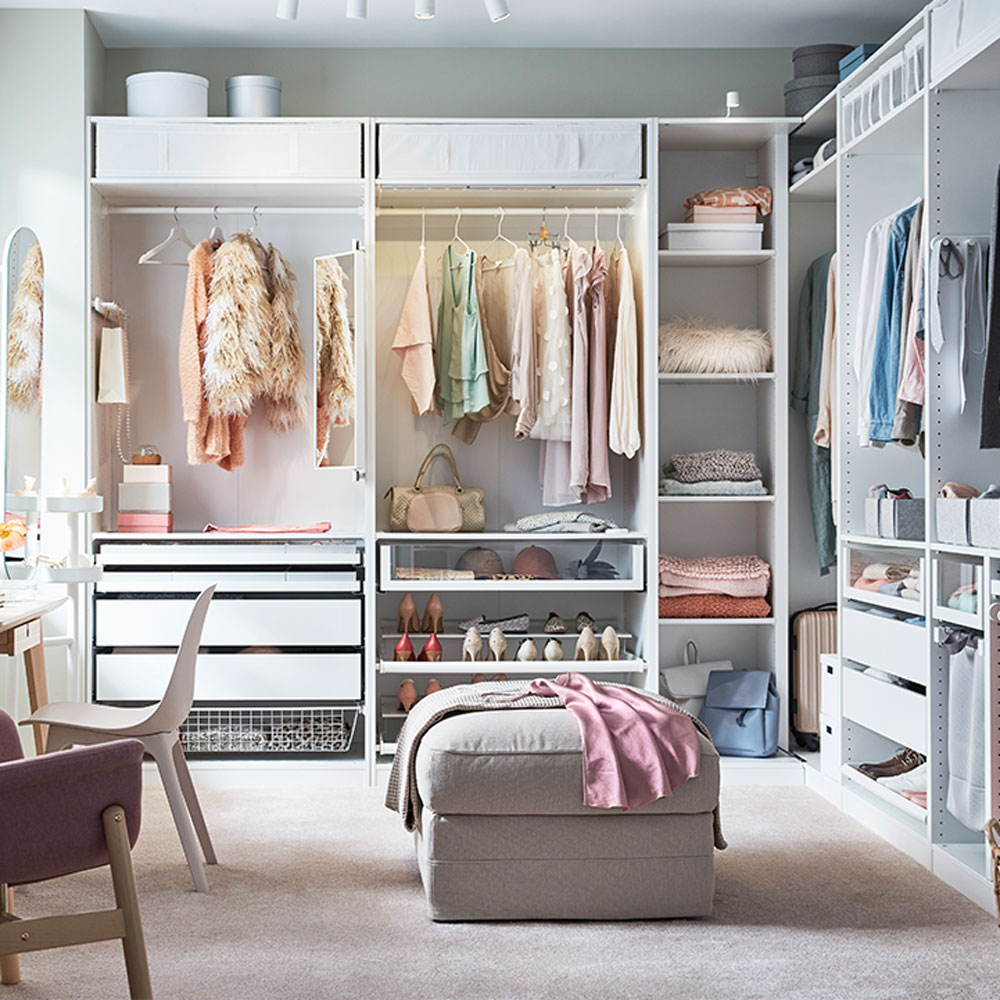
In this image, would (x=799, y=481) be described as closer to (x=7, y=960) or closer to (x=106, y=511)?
(x=106, y=511)

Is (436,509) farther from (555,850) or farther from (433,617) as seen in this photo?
(555,850)

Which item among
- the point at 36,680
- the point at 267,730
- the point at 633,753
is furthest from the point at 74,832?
the point at 267,730

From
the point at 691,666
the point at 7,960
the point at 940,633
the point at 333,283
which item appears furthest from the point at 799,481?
the point at 7,960

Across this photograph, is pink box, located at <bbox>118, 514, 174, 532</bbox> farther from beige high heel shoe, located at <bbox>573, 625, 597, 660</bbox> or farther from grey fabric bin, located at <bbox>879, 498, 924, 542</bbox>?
grey fabric bin, located at <bbox>879, 498, 924, 542</bbox>

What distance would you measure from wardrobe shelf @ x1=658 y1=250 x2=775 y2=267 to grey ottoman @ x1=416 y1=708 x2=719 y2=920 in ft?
8.01

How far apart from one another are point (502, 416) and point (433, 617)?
91 centimetres

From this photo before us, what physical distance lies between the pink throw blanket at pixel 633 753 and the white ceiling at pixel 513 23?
2.83m

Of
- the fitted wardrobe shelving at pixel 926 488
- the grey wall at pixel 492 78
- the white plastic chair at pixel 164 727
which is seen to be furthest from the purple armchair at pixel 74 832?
the grey wall at pixel 492 78

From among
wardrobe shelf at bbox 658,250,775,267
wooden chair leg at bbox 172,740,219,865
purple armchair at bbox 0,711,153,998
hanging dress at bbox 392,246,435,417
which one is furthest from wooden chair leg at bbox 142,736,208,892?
wardrobe shelf at bbox 658,250,775,267

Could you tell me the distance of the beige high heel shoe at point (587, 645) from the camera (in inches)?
187

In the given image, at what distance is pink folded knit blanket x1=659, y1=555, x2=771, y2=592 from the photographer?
4.81 m

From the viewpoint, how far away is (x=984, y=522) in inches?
125

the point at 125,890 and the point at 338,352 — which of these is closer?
the point at 125,890

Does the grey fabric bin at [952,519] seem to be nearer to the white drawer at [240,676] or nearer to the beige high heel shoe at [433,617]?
the beige high heel shoe at [433,617]
